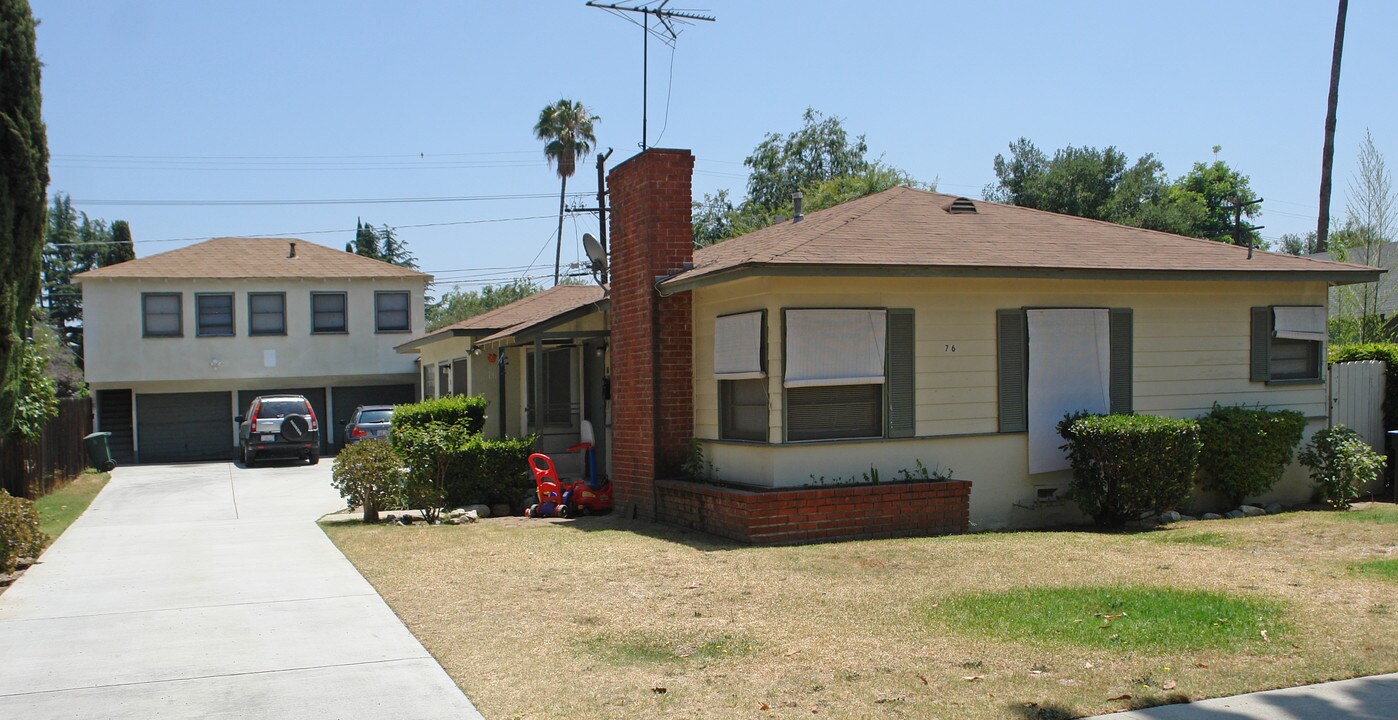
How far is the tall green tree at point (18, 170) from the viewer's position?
11211mm

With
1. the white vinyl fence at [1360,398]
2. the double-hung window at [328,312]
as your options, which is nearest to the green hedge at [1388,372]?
the white vinyl fence at [1360,398]

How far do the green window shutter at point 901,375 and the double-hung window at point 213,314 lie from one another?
961 inches

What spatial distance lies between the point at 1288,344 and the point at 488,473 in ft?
34.7

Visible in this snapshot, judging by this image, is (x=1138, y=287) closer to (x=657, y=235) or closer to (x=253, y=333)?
(x=657, y=235)

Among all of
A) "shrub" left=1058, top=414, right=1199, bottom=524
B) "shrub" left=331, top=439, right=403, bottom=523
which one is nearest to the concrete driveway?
"shrub" left=331, top=439, right=403, bottom=523

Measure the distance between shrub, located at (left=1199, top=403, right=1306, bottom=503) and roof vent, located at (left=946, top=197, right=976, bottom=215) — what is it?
12.7ft

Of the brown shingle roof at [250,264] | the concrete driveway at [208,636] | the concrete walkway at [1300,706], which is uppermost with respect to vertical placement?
the brown shingle roof at [250,264]

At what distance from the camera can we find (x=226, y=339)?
31.3m

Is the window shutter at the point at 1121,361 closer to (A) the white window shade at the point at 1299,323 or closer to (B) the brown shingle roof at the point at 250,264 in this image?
(A) the white window shade at the point at 1299,323

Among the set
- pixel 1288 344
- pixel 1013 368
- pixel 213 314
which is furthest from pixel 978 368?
pixel 213 314

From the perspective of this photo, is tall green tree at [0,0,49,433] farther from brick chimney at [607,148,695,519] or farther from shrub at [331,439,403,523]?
brick chimney at [607,148,695,519]

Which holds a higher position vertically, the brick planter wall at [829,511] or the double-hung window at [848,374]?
the double-hung window at [848,374]

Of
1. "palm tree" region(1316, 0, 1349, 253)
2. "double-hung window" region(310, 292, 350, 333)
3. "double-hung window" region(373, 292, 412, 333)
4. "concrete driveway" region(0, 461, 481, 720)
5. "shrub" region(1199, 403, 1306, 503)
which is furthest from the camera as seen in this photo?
"double-hung window" region(373, 292, 412, 333)

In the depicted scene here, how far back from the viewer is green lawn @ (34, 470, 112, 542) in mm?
14766
